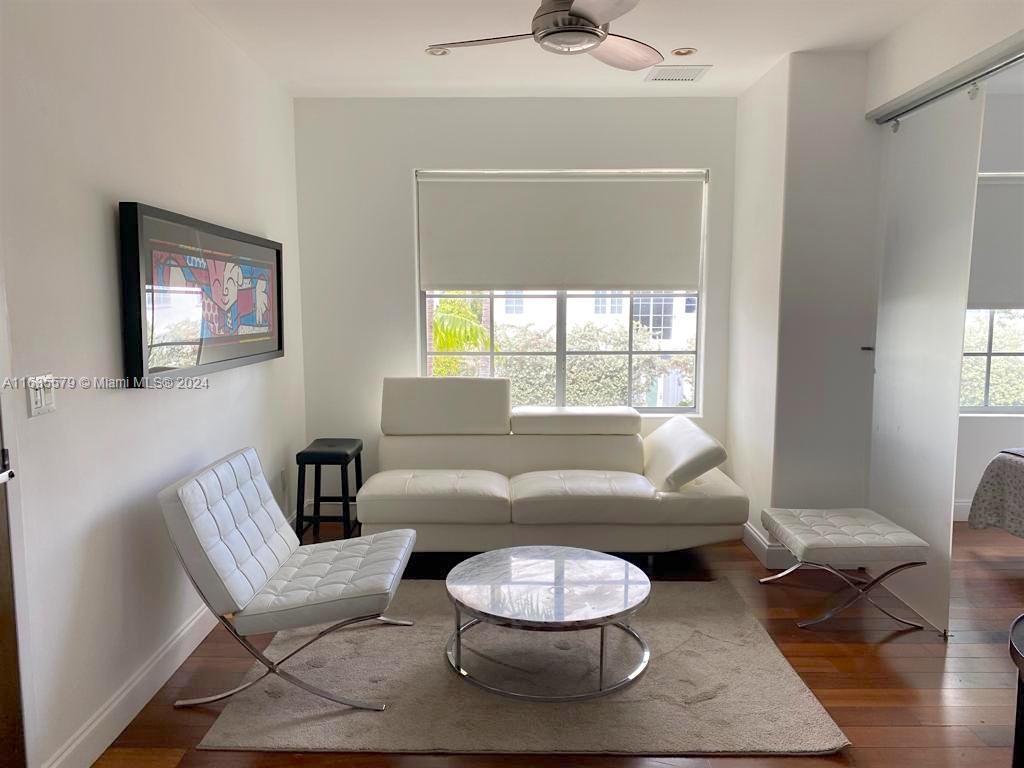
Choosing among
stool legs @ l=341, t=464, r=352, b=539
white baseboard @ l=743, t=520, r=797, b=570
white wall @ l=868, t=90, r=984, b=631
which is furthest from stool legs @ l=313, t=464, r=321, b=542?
white wall @ l=868, t=90, r=984, b=631

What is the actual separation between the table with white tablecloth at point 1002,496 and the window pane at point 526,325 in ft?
8.39

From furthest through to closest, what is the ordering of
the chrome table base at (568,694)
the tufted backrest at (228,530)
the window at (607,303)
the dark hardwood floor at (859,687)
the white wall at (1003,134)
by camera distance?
the window at (607,303) → the white wall at (1003,134) → the chrome table base at (568,694) → the tufted backrest at (228,530) → the dark hardwood floor at (859,687)

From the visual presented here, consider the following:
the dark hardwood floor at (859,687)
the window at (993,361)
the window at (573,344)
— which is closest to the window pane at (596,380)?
the window at (573,344)

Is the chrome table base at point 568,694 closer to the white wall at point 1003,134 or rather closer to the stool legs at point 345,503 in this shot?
the stool legs at point 345,503

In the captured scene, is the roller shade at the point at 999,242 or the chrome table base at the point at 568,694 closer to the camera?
the chrome table base at the point at 568,694

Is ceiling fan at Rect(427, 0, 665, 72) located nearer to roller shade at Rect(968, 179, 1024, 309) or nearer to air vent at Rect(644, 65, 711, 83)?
air vent at Rect(644, 65, 711, 83)

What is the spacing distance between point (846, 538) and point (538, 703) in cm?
161

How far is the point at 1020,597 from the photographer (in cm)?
344

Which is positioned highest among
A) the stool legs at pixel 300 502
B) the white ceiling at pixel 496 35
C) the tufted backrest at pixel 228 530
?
the white ceiling at pixel 496 35

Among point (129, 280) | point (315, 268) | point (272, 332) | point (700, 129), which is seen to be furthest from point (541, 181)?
point (129, 280)

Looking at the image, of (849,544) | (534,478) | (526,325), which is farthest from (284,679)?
(526,325)

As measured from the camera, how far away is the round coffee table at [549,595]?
248 cm

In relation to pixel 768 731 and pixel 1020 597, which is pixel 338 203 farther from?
pixel 1020 597

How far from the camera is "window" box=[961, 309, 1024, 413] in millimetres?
4043
